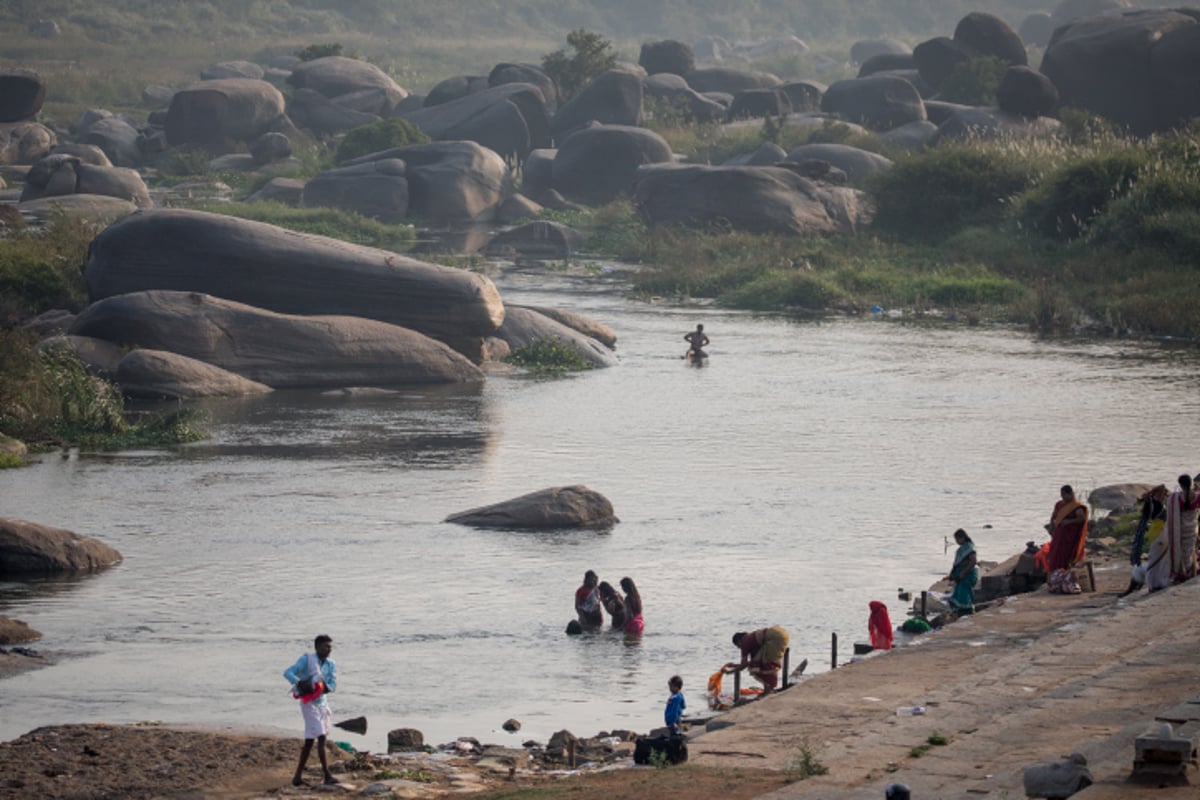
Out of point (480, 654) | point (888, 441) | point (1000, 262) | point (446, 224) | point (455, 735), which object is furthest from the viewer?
point (446, 224)

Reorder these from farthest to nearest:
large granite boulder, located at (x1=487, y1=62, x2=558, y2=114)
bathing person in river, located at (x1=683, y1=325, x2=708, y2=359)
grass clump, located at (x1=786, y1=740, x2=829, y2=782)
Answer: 1. large granite boulder, located at (x1=487, y1=62, x2=558, y2=114)
2. bathing person in river, located at (x1=683, y1=325, x2=708, y2=359)
3. grass clump, located at (x1=786, y1=740, x2=829, y2=782)

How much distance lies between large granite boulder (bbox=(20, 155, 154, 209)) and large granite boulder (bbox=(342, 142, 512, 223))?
274 inches

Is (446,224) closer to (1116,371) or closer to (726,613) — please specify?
(1116,371)

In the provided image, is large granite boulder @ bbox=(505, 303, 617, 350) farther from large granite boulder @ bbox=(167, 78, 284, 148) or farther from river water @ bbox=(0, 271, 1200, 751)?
large granite boulder @ bbox=(167, 78, 284, 148)

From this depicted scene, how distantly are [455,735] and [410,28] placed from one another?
10572 cm

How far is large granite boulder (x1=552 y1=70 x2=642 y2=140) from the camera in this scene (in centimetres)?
6819

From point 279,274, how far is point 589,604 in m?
16.4

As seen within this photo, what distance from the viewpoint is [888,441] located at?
1112 inches

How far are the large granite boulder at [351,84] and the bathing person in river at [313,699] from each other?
63.0 m

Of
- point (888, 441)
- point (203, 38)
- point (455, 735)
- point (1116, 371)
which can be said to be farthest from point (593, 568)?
point (203, 38)

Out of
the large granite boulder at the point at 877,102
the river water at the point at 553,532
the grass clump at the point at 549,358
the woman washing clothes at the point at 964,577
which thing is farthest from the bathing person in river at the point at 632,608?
the large granite boulder at the point at 877,102

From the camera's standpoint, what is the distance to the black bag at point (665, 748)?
42.5 feet

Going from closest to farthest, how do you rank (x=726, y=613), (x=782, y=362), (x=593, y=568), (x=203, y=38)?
(x=726, y=613), (x=593, y=568), (x=782, y=362), (x=203, y=38)

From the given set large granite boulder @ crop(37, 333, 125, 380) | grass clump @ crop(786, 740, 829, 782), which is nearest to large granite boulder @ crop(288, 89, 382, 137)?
large granite boulder @ crop(37, 333, 125, 380)
